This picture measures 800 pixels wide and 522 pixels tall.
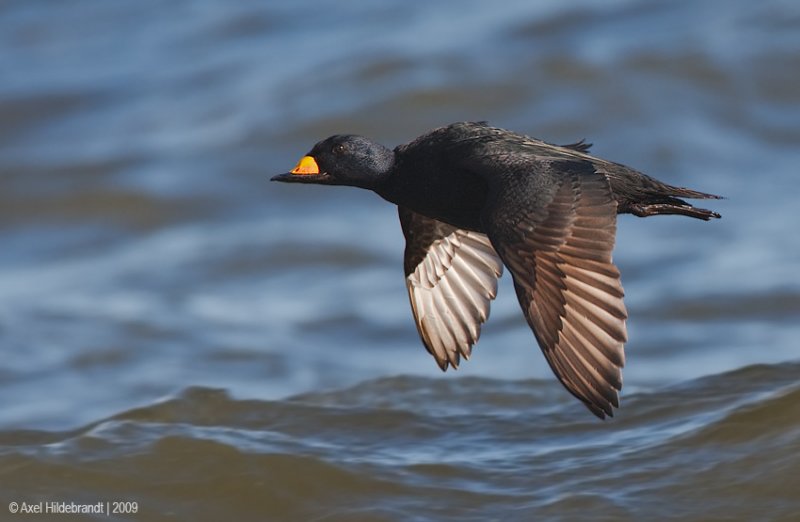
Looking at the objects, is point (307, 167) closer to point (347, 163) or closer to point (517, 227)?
point (347, 163)

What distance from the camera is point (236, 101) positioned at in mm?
14172

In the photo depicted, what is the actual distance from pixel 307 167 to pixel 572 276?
5.23 ft

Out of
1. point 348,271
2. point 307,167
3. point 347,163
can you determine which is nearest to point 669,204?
point 347,163

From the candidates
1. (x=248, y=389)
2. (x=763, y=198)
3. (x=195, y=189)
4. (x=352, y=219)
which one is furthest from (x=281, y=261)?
(x=763, y=198)

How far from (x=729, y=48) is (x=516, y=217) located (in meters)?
9.31

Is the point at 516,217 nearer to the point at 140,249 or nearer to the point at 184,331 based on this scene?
the point at 184,331

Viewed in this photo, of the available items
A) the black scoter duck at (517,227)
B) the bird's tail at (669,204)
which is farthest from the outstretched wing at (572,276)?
the bird's tail at (669,204)

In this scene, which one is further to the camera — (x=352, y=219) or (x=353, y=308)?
(x=352, y=219)

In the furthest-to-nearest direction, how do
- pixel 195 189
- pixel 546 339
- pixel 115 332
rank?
pixel 195 189, pixel 115 332, pixel 546 339

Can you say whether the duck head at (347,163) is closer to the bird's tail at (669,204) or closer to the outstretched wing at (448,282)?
the outstretched wing at (448,282)

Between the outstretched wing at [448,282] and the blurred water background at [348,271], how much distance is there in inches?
22.8

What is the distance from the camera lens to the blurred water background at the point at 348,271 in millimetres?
6980

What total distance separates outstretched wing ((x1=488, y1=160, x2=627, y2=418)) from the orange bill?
1.16 meters

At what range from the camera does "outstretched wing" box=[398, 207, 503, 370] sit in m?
7.11
